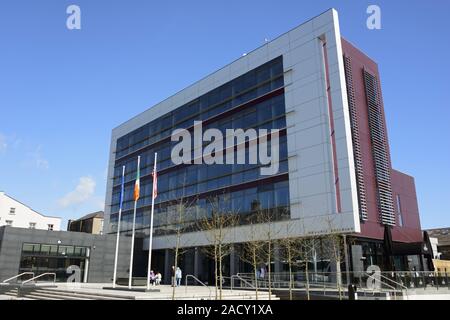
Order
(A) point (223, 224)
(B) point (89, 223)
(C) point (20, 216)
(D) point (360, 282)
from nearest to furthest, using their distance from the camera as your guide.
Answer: (D) point (360, 282) < (A) point (223, 224) < (C) point (20, 216) < (B) point (89, 223)

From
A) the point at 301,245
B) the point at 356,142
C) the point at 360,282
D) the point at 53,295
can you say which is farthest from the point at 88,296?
the point at 356,142

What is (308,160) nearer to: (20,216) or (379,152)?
(379,152)

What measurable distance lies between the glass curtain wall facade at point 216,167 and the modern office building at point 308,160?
12 centimetres

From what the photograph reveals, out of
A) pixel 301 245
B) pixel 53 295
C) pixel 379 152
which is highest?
pixel 379 152

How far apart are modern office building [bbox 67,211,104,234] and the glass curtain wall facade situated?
83.5 feet

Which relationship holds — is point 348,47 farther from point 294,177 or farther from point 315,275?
point 315,275

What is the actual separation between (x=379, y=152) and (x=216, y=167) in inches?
669

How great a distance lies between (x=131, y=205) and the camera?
57.7 meters

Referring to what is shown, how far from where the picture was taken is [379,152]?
37.2 metres

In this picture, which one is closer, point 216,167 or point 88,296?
point 88,296

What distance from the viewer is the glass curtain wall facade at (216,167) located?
38.0 metres
